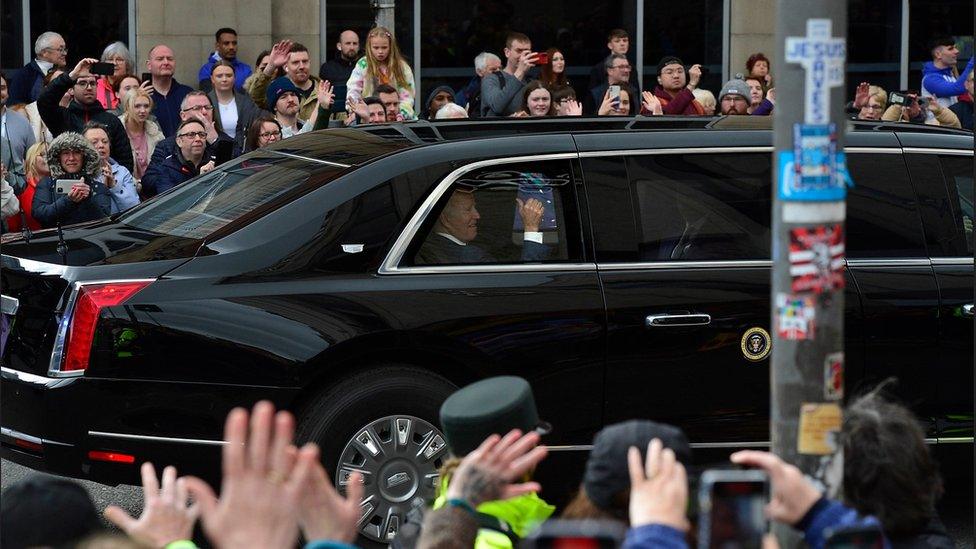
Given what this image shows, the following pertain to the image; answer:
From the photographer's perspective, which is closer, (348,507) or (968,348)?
(348,507)

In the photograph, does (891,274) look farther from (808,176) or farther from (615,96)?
(615,96)

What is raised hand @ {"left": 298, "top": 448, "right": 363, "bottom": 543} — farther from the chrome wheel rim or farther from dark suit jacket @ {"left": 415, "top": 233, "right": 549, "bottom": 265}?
dark suit jacket @ {"left": 415, "top": 233, "right": 549, "bottom": 265}

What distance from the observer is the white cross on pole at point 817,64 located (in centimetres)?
358

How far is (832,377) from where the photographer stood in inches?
143

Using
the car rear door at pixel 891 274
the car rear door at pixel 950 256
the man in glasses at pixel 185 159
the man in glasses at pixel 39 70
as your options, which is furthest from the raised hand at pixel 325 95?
the car rear door at pixel 950 256

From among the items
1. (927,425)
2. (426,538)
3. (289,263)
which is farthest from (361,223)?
(426,538)

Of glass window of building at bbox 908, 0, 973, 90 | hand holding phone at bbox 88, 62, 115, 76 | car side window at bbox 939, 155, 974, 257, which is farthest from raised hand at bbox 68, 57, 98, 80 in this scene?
glass window of building at bbox 908, 0, 973, 90

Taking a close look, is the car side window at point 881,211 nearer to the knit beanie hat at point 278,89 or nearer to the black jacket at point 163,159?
the black jacket at point 163,159

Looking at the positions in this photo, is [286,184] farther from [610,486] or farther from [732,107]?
[732,107]

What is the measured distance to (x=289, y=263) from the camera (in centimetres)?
614

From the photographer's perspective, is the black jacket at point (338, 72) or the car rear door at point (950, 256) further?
the black jacket at point (338, 72)

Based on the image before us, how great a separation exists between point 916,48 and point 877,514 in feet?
56.9

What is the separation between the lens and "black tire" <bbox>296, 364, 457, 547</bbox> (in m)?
6.01

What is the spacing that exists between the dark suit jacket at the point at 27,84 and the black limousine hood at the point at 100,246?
6385 millimetres
